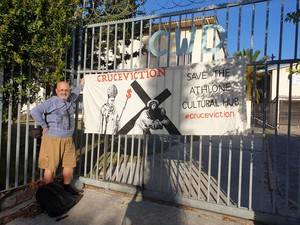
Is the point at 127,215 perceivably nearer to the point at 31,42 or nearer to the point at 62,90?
the point at 62,90

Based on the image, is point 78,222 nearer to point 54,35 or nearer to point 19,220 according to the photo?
point 19,220

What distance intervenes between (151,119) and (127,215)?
1493 millimetres

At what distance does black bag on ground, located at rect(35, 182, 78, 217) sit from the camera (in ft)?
12.2

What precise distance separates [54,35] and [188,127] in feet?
8.50

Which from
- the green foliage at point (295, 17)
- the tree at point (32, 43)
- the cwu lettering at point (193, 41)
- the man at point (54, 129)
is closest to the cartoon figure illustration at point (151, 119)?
the cwu lettering at point (193, 41)

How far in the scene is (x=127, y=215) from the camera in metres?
3.94

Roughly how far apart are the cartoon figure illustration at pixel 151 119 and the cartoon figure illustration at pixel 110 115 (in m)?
0.44

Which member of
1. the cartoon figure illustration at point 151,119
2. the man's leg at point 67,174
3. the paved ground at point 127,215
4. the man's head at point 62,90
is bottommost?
the paved ground at point 127,215

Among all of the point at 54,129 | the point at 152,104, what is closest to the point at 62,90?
the point at 54,129

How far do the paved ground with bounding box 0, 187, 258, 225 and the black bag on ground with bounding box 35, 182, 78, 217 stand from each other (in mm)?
119

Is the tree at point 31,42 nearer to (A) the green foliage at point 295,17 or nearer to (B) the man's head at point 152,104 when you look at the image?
(B) the man's head at point 152,104

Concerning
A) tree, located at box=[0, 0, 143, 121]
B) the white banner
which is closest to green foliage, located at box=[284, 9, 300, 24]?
the white banner

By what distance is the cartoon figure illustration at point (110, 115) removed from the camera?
461 cm

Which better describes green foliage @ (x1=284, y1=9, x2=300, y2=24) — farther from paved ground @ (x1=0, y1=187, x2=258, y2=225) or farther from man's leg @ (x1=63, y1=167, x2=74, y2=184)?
man's leg @ (x1=63, y1=167, x2=74, y2=184)
